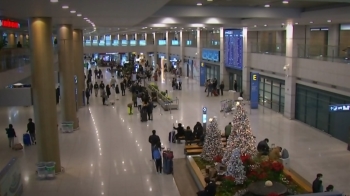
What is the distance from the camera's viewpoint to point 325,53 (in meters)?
19.0

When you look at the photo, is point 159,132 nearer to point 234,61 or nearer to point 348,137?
point 348,137

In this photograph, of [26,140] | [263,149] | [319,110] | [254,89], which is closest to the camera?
[263,149]

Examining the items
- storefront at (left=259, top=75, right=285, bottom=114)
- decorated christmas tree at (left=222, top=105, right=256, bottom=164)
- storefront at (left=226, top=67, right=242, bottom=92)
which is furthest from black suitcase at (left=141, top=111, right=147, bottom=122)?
storefront at (left=226, top=67, right=242, bottom=92)

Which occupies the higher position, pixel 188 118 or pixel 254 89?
pixel 254 89

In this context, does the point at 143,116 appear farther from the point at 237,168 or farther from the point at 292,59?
the point at 237,168

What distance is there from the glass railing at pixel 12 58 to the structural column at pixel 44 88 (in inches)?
66.9

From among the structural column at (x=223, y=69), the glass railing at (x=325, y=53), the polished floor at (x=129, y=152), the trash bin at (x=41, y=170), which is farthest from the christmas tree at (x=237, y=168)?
the structural column at (x=223, y=69)

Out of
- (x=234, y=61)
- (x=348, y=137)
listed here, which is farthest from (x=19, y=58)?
(x=234, y=61)

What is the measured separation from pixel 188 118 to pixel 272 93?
246 inches

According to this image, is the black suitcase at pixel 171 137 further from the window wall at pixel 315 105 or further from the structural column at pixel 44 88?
the window wall at pixel 315 105

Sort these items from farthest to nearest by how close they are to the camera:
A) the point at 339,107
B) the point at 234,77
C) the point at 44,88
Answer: the point at 234,77, the point at 339,107, the point at 44,88

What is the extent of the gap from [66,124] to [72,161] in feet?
15.9

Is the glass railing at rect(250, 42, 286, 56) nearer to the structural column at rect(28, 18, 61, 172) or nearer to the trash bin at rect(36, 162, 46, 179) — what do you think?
the structural column at rect(28, 18, 61, 172)

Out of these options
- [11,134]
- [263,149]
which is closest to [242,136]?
[263,149]
